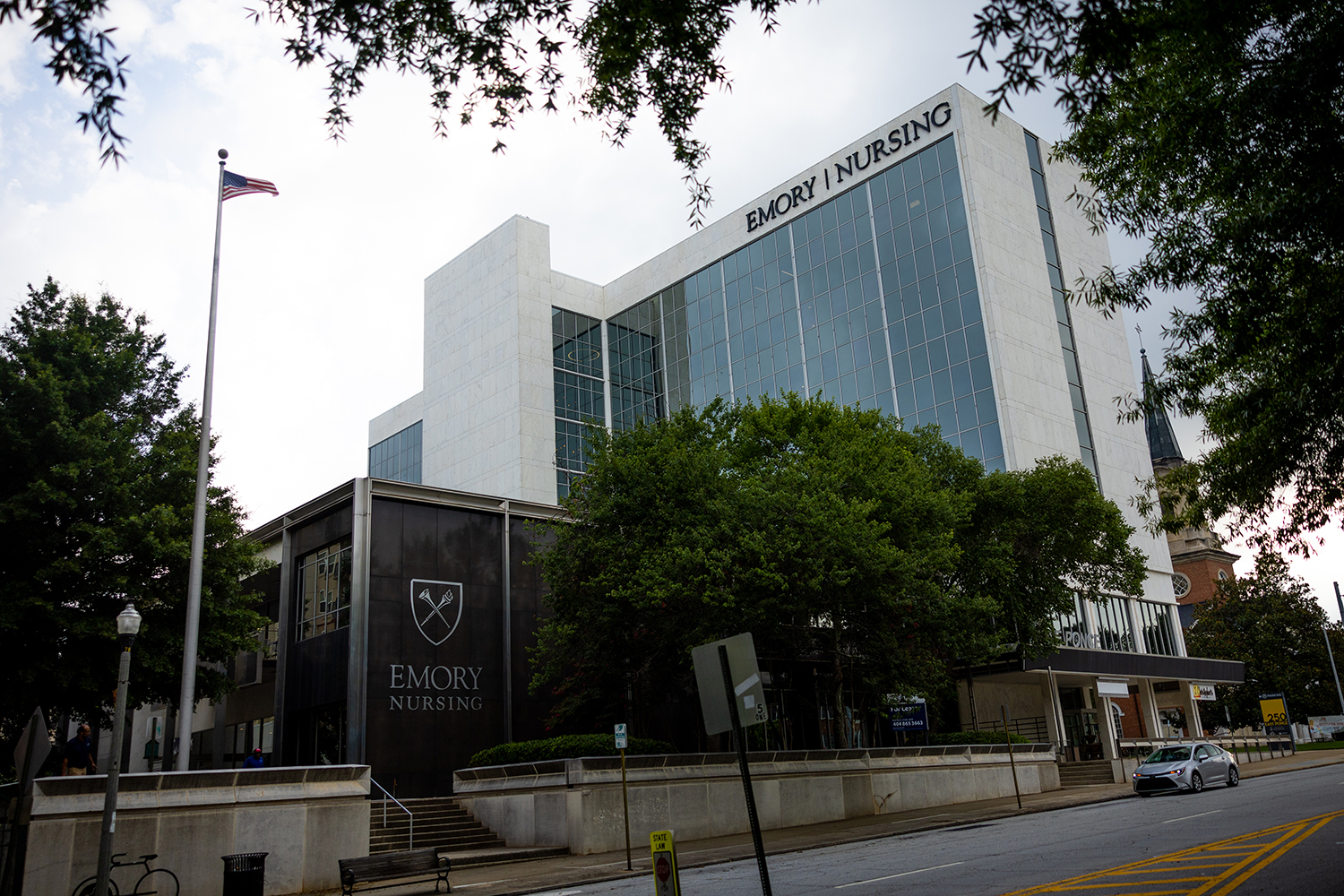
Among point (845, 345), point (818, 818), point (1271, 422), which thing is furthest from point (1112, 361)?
point (1271, 422)

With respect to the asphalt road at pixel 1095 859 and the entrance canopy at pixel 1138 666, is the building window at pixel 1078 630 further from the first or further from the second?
the asphalt road at pixel 1095 859

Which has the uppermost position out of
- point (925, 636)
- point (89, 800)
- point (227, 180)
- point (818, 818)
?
point (227, 180)

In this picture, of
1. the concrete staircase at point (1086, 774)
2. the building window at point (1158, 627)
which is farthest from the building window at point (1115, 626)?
the concrete staircase at point (1086, 774)

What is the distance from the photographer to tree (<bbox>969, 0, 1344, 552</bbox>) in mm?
9859

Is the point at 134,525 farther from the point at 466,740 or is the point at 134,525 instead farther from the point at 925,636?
the point at 925,636

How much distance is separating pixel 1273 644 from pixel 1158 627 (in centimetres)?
2182

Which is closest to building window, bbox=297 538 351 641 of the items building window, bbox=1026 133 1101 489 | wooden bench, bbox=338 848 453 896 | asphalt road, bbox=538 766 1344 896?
wooden bench, bbox=338 848 453 896

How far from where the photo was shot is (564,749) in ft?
76.3

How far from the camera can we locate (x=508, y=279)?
67938mm

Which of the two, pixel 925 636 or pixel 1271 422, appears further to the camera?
pixel 925 636

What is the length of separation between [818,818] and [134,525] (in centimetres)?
1950

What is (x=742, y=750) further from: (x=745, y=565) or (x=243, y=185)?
(x=243, y=185)

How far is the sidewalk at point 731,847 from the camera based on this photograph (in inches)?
656

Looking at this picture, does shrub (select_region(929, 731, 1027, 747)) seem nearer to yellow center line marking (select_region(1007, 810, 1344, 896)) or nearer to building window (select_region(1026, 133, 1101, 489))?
yellow center line marking (select_region(1007, 810, 1344, 896))
